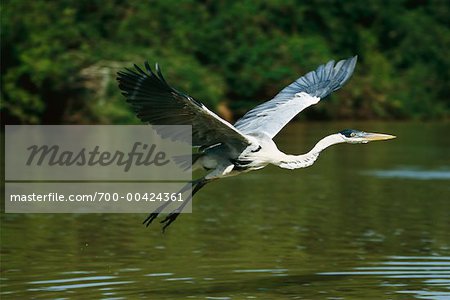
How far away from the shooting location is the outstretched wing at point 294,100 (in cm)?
1074

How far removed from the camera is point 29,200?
1602 cm

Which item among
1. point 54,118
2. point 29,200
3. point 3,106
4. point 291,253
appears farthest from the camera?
point 54,118

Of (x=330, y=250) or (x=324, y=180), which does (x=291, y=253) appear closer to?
(x=330, y=250)

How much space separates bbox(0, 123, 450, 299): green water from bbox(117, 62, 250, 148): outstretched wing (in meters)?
1.42

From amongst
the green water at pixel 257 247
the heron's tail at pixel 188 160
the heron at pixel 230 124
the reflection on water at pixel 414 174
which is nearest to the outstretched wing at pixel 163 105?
the heron at pixel 230 124

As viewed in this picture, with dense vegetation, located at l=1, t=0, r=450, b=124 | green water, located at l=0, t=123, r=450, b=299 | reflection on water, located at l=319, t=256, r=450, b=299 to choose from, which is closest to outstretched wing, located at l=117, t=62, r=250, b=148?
green water, located at l=0, t=123, r=450, b=299

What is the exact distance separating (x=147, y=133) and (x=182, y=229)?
51.6 ft

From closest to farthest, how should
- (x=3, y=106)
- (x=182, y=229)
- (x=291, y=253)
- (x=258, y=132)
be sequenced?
(x=258, y=132), (x=291, y=253), (x=182, y=229), (x=3, y=106)

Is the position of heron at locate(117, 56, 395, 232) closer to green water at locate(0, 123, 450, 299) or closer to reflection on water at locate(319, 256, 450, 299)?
green water at locate(0, 123, 450, 299)

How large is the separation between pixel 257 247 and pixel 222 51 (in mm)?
25432

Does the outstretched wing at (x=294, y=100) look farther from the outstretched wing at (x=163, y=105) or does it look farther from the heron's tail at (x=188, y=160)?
the outstretched wing at (x=163, y=105)

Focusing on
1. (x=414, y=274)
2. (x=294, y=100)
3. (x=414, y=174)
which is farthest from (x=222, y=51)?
(x=414, y=274)

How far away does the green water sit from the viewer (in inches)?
380

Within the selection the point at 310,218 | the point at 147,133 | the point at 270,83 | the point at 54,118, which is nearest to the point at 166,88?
the point at 310,218
